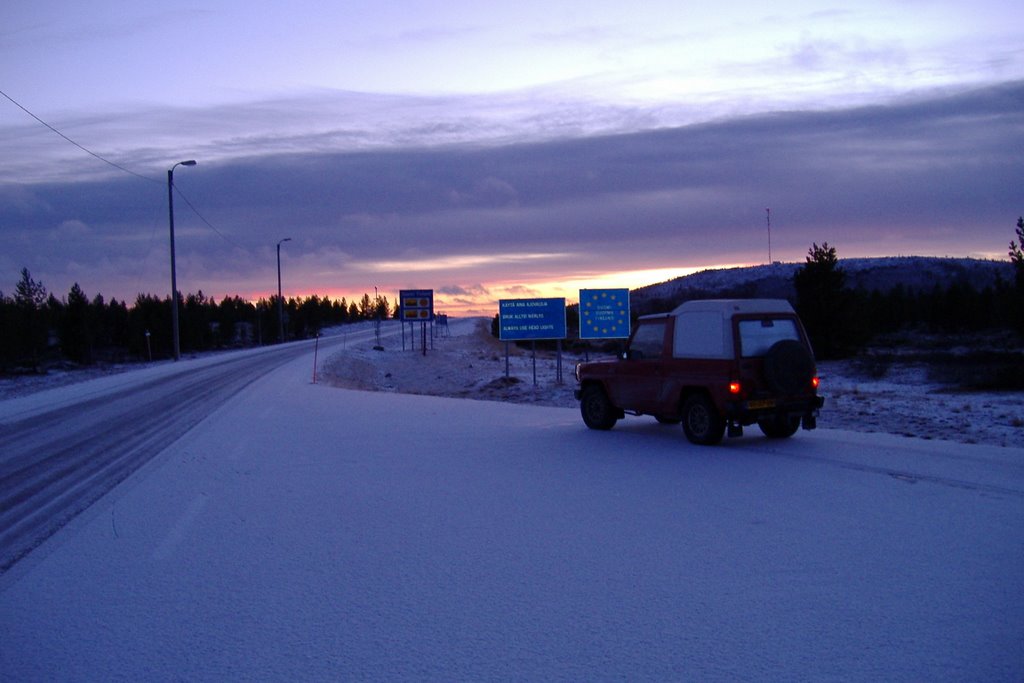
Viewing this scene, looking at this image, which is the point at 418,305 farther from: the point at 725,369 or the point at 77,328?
the point at 77,328

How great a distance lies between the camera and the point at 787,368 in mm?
13656

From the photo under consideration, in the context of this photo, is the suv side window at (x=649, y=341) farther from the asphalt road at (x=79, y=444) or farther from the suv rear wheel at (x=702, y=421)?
the asphalt road at (x=79, y=444)

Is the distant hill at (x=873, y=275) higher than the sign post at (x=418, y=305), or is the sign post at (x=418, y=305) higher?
the distant hill at (x=873, y=275)

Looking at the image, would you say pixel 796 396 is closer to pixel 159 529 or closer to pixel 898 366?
pixel 159 529

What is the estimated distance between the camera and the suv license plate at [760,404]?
13.5 meters

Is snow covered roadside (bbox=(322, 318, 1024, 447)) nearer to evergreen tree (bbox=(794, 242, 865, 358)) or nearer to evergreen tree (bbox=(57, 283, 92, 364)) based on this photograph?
evergreen tree (bbox=(794, 242, 865, 358))

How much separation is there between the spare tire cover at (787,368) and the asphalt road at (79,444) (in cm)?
928

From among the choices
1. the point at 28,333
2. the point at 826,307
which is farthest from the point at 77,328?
the point at 826,307

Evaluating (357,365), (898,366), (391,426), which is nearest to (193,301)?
(357,365)

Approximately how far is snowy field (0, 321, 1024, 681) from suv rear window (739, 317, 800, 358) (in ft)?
5.20

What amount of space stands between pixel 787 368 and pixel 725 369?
954 mm

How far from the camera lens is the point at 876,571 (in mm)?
6953

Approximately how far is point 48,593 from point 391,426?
1081 centimetres

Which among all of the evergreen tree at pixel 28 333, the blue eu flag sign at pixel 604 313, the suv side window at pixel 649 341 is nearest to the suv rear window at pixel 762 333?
the suv side window at pixel 649 341
